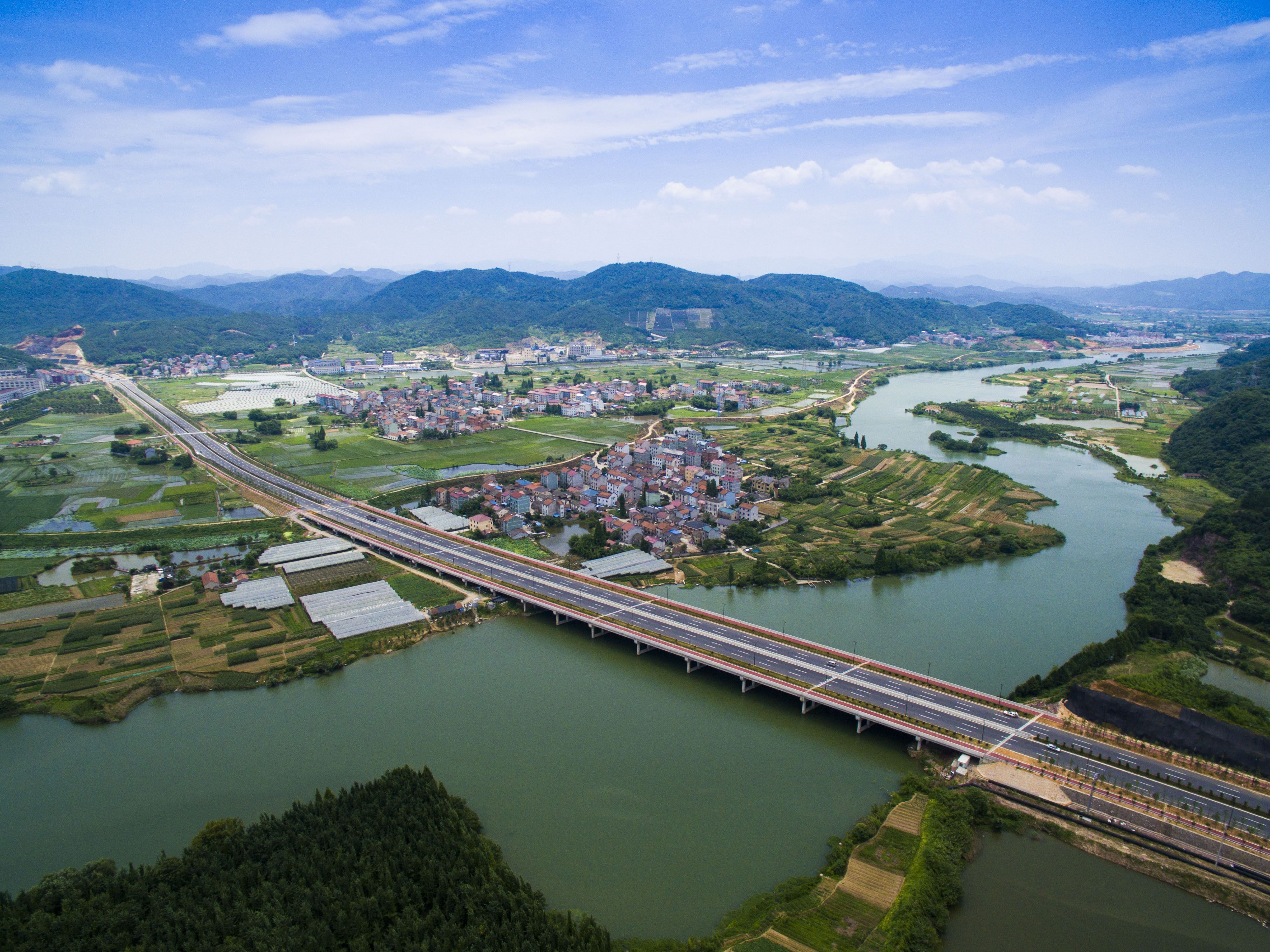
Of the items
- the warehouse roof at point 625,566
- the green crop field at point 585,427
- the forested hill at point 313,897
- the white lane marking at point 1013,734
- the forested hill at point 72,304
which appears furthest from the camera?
the forested hill at point 72,304

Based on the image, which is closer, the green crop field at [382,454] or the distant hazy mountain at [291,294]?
the green crop field at [382,454]

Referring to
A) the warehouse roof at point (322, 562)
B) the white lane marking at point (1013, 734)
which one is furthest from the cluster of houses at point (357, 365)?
the white lane marking at point (1013, 734)

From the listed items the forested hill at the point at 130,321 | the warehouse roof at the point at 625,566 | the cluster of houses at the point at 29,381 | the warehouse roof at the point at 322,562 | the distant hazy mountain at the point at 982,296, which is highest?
the distant hazy mountain at the point at 982,296

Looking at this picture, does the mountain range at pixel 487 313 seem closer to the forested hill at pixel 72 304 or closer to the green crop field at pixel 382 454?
the forested hill at pixel 72 304

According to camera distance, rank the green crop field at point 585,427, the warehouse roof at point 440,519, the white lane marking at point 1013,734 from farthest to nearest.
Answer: the green crop field at point 585,427 → the warehouse roof at point 440,519 → the white lane marking at point 1013,734

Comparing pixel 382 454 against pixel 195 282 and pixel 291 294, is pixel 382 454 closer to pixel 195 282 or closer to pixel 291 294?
pixel 291 294

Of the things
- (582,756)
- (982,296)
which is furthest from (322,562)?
(982,296)

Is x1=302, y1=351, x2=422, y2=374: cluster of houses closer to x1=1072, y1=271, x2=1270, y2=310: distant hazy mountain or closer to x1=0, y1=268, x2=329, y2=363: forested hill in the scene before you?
x1=0, y1=268, x2=329, y2=363: forested hill

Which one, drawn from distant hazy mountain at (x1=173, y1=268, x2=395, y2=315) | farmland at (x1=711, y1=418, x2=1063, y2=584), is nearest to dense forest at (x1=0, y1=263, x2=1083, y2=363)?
distant hazy mountain at (x1=173, y1=268, x2=395, y2=315)
